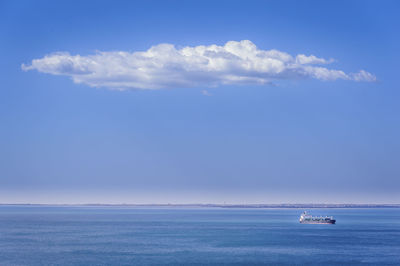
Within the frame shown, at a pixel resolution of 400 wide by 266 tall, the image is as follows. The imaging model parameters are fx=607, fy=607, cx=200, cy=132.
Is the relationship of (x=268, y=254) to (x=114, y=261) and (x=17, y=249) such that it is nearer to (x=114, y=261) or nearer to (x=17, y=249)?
(x=114, y=261)

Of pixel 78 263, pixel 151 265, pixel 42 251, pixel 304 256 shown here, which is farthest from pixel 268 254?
pixel 42 251

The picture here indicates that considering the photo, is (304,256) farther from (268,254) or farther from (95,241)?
(95,241)

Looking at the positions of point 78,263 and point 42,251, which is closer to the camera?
point 78,263

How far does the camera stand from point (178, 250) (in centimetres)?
8950

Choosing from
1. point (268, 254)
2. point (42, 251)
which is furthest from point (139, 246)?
point (268, 254)

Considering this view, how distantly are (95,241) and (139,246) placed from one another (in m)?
11.9

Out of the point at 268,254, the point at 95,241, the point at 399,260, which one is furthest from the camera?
the point at 95,241

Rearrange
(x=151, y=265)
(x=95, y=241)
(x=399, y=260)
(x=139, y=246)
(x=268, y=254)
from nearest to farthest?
(x=151, y=265) → (x=399, y=260) → (x=268, y=254) → (x=139, y=246) → (x=95, y=241)

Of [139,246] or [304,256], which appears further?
[139,246]

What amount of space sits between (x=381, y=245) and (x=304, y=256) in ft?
73.3

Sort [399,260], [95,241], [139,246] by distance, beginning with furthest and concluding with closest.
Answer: [95,241]
[139,246]
[399,260]

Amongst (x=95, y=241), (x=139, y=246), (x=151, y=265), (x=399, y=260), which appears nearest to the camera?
(x=151, y=265)

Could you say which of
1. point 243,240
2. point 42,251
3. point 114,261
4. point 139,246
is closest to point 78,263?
point 114,261

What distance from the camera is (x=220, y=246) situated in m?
95.7
